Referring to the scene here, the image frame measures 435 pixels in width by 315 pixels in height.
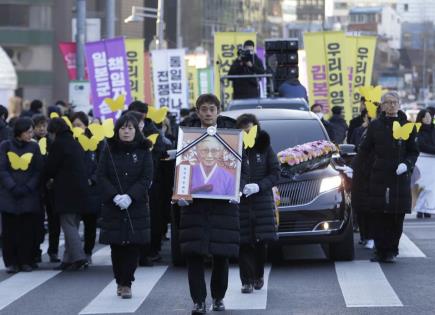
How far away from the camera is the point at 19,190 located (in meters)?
15.3

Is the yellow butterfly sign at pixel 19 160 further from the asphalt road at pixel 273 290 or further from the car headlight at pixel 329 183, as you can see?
the car headlight at pixel 329 183

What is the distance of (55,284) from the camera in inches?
555

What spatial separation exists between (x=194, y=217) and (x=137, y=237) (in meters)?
1.57

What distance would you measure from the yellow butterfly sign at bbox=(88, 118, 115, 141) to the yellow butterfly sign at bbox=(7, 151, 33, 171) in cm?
78

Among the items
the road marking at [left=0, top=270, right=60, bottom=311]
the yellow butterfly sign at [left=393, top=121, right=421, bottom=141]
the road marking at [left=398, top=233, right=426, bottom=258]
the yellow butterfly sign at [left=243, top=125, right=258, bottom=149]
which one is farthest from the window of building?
the yellow butterfly sign at [left=243, top=125, right=258, bottom=149]

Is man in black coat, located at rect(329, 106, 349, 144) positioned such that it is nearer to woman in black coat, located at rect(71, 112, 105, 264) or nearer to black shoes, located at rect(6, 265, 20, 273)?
woman in black coat, located at rect(71, 112, 105, 264)

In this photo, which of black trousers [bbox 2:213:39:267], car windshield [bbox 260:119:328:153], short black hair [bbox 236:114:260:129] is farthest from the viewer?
car windshield [bbox 260:119:328:153]

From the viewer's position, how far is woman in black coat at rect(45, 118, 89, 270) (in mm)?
15094

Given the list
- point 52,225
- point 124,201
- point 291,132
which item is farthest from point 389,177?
point 52,225

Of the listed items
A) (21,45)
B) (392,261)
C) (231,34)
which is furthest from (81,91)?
(21,45)

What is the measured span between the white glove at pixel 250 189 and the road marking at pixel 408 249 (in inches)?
175

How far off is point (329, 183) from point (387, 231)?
92 cm

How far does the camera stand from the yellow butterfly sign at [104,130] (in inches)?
541

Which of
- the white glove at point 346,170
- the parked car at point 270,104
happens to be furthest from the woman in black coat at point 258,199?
the parked car at point 270,104
